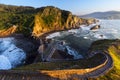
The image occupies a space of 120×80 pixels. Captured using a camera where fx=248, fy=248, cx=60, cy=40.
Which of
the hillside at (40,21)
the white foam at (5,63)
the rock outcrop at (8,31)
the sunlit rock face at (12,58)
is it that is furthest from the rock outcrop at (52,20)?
the white foam at (5,63)

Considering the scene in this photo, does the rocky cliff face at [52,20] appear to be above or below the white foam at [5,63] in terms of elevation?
below

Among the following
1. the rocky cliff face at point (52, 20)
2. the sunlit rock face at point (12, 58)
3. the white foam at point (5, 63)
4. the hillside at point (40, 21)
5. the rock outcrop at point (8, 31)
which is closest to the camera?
the white foam at point (5, 63)

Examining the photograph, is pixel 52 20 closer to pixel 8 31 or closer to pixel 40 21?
pixel 40 21

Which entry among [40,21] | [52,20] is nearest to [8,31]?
[40,21]

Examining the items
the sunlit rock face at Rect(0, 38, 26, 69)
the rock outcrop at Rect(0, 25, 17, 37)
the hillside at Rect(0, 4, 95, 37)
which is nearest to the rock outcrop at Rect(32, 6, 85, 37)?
the hillside at Rect(0, 4, 95, 37)

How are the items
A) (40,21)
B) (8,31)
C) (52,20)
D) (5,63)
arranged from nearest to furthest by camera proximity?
1. (5,63)
2. (8,31)
3. (40,21)
4. (52,20)

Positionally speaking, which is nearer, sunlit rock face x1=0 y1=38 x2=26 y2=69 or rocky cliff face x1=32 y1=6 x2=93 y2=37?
sunlit rock face x1=0 y1=38 x2=26 y2=69

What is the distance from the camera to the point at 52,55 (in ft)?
196

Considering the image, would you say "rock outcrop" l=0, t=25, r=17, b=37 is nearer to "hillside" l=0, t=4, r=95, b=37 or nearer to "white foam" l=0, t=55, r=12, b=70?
"hillside" l=0, t=4, r=95, b=37

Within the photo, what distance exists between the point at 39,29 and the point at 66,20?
40441 millimetres

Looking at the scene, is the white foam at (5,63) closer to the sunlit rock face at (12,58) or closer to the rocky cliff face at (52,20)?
the sunlit rock face at (12,58)

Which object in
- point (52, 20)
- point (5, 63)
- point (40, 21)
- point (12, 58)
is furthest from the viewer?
point (52, 20)

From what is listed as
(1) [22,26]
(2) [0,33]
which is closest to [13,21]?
(1) [22,26]

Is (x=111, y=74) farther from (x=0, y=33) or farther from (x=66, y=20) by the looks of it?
(x=66, y=20)
